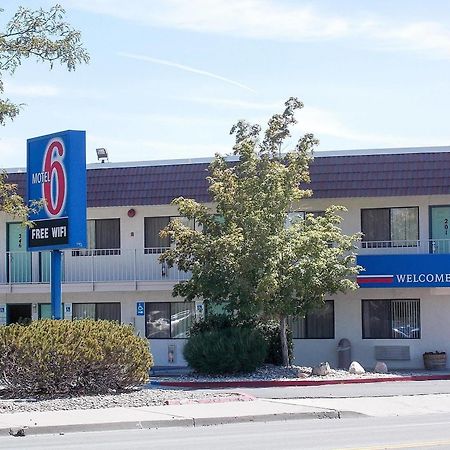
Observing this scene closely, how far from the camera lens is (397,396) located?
922 inches

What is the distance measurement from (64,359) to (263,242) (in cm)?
849

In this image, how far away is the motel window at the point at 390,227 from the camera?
34625mm

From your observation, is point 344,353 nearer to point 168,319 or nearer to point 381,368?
point 381,368

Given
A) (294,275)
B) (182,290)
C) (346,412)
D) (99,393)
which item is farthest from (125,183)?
(346,412)

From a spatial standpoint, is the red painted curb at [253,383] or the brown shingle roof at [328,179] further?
the brown shingle roof at [328,179]

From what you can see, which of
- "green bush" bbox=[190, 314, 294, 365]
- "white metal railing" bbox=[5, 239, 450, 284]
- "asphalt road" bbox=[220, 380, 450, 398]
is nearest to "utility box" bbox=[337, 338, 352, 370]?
"green bush" bbox=[190, 314, 294, 365]

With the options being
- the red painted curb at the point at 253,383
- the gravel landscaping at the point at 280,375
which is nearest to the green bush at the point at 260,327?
the gravel landscaping at the point at 280,375

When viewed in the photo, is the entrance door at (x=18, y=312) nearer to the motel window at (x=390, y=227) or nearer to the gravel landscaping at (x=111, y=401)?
the motel window at (x=390, y=227)

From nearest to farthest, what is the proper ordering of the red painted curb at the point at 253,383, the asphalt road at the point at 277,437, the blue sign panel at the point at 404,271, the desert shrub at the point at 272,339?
the asphalt road at the point at 277,437 < the red painted curb at the point at 253,383 < the desert shrub at the point at 272,339 < the blue sign panel at the point at 404,271

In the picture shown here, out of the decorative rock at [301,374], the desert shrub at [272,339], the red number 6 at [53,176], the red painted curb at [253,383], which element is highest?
the red number 6 at [53,176]

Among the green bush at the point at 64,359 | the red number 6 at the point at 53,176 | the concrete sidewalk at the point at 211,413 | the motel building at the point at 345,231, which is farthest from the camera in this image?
the motel building at the point at 345,231

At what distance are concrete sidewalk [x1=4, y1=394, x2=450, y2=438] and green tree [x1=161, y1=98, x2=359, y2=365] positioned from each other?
260 inches

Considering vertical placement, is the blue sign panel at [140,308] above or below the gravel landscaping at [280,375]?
above

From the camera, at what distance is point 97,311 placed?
3772cm
